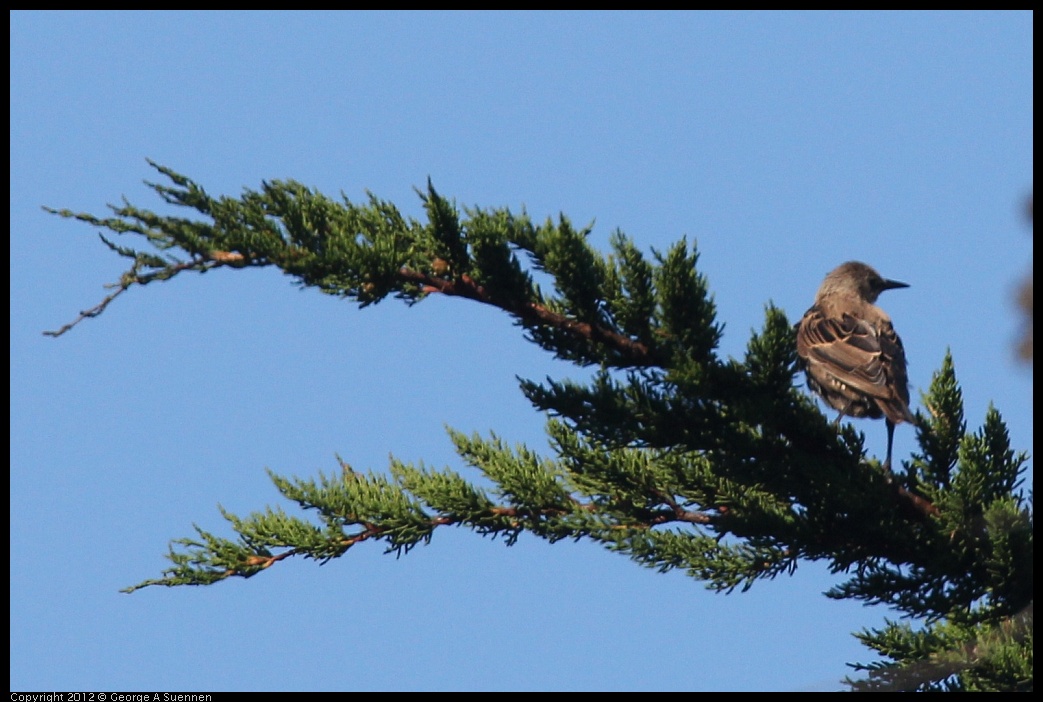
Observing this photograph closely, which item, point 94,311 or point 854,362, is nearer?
point 94,311

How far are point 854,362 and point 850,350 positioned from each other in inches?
4.4

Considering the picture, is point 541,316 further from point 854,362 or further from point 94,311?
point 854,362

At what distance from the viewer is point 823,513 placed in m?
3.84

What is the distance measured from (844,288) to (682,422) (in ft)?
15.5

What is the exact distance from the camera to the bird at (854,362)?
5.96 meters

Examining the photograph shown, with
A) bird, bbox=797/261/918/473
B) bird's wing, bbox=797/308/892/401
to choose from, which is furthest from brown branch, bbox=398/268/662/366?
bird's wing, bbox=797/308/892/401

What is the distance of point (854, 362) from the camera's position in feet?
20.0

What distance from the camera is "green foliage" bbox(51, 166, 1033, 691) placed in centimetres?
343

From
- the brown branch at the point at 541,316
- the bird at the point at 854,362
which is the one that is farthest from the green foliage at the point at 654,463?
the bird at the point at 854,362

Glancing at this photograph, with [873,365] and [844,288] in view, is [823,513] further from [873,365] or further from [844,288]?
[844,288]

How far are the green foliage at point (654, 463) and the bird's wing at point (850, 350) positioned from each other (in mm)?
1785

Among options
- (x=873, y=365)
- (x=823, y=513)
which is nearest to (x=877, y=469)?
(x=823, y=513)

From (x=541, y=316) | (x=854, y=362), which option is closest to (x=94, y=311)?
(x=541, y=316)

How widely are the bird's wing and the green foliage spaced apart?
1.78m
